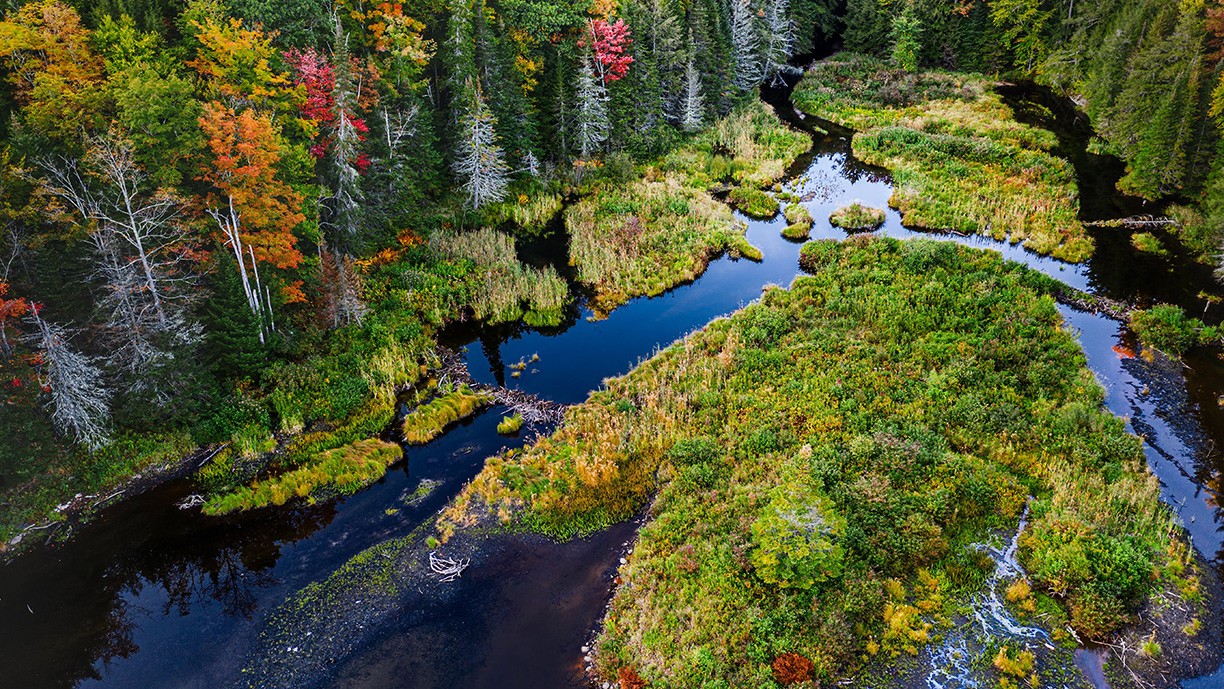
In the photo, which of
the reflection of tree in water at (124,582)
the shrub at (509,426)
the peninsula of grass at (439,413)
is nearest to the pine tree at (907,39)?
the peninsula of grass at (439,413)

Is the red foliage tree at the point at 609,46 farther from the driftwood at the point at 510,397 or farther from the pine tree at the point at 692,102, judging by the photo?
the driftwood at the point at 510,397

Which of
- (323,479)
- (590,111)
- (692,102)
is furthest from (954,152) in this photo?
(323,479)

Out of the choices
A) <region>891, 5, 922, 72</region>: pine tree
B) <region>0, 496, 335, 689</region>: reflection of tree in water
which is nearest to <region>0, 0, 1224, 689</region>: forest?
<region>0, 496, 335, 689</region>: reflection of tree in water

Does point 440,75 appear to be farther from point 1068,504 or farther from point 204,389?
point 1068,504

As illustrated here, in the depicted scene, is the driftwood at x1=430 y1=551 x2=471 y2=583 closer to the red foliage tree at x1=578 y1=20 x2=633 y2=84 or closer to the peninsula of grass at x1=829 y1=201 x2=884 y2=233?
the peninsula of grass at x1=829 y1=201 x2=884 y2=233

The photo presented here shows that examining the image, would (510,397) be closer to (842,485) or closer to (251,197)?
(251,197)
